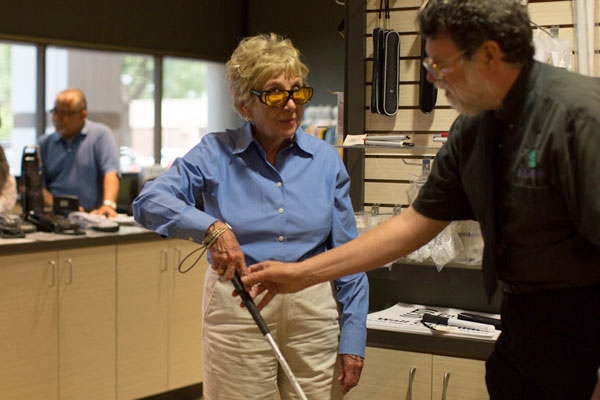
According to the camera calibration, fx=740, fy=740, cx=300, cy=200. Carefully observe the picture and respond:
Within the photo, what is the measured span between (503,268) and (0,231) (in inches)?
132

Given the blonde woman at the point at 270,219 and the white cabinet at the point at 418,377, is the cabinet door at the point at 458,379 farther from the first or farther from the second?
the blonde woman at the point at 270,219

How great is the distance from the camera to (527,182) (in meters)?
1.49

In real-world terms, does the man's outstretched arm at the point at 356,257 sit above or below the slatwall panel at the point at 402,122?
below

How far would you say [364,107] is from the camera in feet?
10.6

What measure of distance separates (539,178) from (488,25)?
0.32m

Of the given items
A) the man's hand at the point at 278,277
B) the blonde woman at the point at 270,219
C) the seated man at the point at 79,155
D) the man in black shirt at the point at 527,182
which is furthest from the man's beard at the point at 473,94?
the seated man at the point at 79,155

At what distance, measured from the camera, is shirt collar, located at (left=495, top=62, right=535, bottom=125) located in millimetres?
1496

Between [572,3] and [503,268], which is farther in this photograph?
[572,3]

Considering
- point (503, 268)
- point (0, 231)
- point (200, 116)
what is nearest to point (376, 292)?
point (503, 268)

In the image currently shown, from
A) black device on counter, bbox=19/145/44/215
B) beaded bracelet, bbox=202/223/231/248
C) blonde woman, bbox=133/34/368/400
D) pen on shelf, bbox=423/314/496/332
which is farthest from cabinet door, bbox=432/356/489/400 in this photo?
black device on counter, bbox=19/145/44/215

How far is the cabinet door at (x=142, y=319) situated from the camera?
456 cm

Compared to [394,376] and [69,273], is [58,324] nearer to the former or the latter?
[69,273]

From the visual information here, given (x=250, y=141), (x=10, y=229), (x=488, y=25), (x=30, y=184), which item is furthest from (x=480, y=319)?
(x=30, y=184)

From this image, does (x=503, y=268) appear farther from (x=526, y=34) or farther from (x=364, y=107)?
(x=364, y=107)
